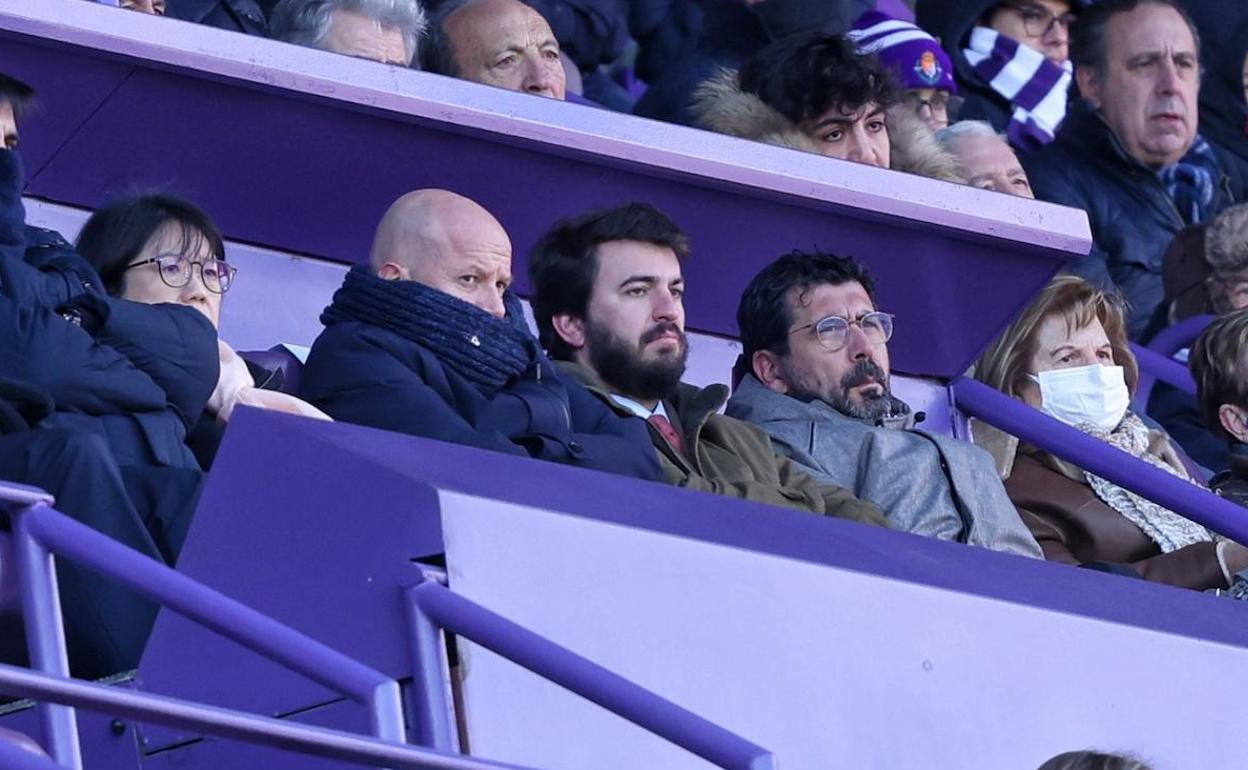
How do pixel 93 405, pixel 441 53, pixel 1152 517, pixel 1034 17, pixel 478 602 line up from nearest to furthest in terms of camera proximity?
Result: pixel 478 602, pixel 93 405, pixel 1152 517, pixel 441 53, pixel 1034 17

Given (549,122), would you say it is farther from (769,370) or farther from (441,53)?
(441,53)

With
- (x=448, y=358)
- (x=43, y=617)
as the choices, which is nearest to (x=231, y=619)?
(x=43, y=617)

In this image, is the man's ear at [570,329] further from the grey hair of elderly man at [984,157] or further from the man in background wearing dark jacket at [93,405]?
the grey hair of elderly man at [984,157]

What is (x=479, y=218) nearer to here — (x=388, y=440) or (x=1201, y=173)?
(x=388, y=440)

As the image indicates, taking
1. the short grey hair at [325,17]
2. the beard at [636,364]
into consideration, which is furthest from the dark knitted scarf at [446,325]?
the short grey hair at [325,17]

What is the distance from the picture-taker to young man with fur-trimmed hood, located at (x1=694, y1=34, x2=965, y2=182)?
6.55 m

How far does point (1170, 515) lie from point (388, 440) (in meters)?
2.91

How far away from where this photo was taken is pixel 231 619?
310 cm

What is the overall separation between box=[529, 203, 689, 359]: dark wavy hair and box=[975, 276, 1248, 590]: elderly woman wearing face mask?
1145mm

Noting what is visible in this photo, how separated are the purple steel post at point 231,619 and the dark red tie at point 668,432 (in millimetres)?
2271

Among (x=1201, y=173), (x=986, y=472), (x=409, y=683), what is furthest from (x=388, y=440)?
(x=1201, y=173)

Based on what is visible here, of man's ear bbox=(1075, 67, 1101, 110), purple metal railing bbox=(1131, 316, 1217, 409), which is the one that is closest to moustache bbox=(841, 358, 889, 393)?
purple metal railing bbox=(1131, 316, 1217, 409)

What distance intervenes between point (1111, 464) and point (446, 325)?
1716 mm

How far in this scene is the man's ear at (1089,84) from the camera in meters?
8.71
